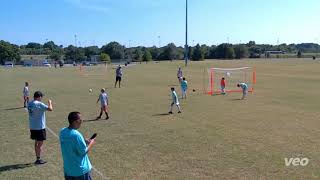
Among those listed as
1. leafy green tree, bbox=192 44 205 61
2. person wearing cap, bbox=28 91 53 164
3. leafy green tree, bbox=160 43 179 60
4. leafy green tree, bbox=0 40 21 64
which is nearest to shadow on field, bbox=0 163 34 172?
person wearing cap, bbox=28 91 53 164

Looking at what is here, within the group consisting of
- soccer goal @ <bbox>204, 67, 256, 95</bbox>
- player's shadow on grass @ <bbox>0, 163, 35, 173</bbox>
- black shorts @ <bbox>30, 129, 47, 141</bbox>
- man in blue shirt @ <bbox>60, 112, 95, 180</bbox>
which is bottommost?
soccer goal @ <bbox>204, 67, 256, 95</bbox>

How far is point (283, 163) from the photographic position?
1122 centimetres

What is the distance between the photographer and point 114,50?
176625 mm

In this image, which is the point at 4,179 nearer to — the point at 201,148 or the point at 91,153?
the point at 91,153

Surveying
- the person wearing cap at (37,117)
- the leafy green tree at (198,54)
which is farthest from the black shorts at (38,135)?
the leafy green tree at (198,54)

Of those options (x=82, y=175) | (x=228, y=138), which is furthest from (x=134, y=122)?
(x=82, y=175)

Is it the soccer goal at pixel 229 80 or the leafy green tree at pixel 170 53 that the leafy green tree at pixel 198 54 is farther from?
the soccer goal at pixel 229 80

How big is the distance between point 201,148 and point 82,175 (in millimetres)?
6549

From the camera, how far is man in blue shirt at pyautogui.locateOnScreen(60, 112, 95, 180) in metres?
6.82

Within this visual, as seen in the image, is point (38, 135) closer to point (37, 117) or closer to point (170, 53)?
point (37, 117)

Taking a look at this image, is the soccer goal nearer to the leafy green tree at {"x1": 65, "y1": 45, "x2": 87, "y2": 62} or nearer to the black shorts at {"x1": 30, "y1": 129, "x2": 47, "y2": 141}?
the black shorts at {"x1": 30, "y1": 129, "x2": 47, "y2": 141}

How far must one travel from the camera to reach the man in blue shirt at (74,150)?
682 centimetres

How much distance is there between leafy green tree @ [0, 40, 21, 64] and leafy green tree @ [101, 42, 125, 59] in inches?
1372

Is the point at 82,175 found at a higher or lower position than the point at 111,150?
higher
